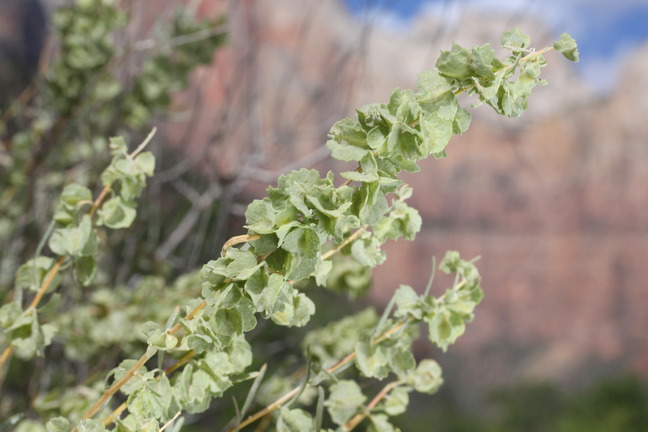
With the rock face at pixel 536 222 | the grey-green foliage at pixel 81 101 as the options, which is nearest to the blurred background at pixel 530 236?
the rock face at pixel 536 222

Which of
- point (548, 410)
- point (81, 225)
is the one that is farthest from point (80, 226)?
point (548, 410)

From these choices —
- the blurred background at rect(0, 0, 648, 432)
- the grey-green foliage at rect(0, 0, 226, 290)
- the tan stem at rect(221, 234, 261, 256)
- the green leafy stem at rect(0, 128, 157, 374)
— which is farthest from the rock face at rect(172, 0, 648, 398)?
the tan stem at rect(221, 234, 261, 256)

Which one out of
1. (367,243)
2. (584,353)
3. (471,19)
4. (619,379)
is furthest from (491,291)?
(367,243)

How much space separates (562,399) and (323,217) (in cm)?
313

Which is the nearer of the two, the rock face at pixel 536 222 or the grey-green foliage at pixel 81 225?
the grey-green foliage at pixel 81 225

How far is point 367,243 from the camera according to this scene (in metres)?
0.41

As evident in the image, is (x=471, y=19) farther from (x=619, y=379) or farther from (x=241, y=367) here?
(x=241, y=367)

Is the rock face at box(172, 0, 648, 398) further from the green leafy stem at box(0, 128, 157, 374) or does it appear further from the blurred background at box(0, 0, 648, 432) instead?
the green leafy stem at box(0, 128, 157, 374)

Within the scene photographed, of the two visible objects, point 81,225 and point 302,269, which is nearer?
point 302,269


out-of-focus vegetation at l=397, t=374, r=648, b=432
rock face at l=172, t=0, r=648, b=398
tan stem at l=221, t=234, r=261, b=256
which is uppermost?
rock face at l=172, t=0, r=648, b=398

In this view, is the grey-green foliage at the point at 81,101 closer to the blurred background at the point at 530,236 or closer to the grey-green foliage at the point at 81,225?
the grey-green foliage at the point at 81,225

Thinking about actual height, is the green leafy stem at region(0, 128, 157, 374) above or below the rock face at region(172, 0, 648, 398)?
below

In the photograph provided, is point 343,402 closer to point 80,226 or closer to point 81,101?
point 80,226

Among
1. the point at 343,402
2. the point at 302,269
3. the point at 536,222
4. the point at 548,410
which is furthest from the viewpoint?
the point at 536,222
